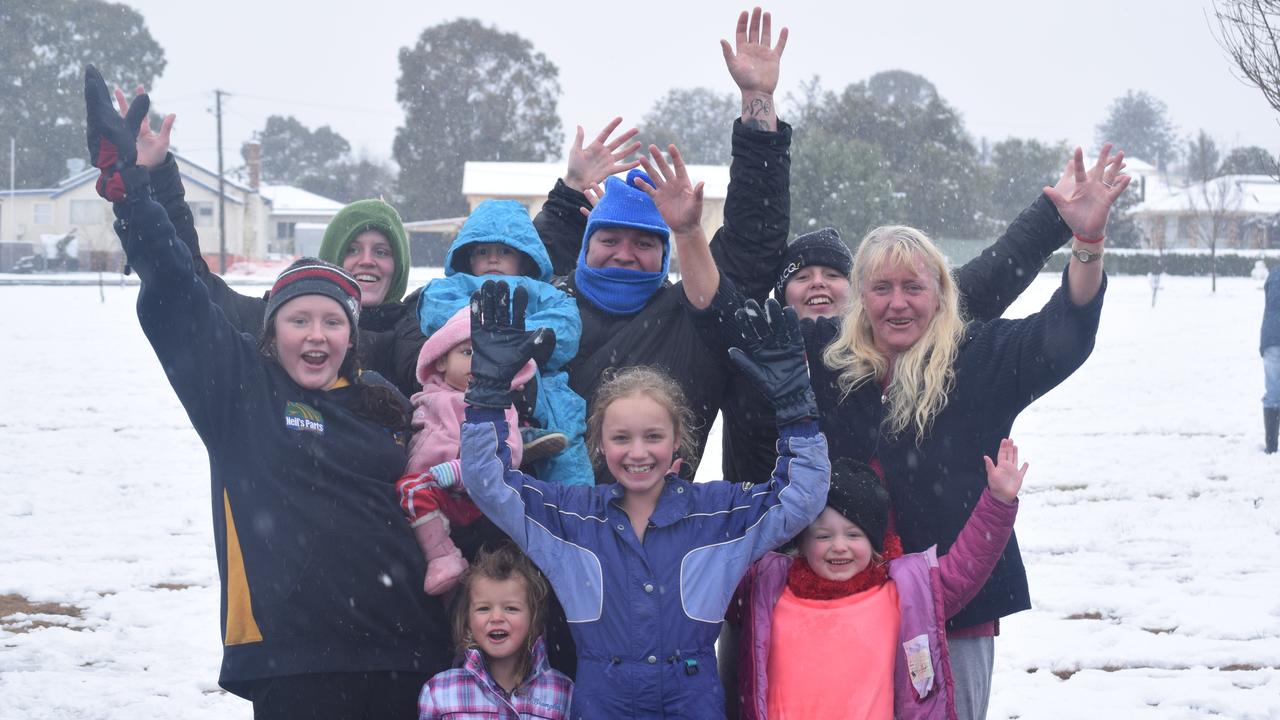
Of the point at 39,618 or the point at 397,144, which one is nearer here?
the point at 39,618

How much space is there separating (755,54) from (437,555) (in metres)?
1.72

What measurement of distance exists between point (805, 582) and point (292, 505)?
133 cm

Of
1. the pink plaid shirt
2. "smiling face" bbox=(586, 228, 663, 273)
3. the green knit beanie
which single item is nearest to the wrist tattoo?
"smiling face" bbox=(586, 228, 663, 273)

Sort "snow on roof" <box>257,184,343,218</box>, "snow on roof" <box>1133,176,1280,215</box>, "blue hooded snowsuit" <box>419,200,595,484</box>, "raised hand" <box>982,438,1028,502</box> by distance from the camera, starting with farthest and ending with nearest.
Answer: "snow on roof" <box>257,184,343,218</box>, "snow on roof" <box>1133,176,1280,215</box>, "blue hooded snowsuit" <box>419,200,595,484</box>, "raised hand" <box>982,438,1028,502</box>

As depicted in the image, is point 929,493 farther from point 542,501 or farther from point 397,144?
point 397,144

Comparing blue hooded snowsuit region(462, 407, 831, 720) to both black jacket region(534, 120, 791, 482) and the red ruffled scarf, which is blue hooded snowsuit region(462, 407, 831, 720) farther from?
black jacket region(534, 120, 791, 482)

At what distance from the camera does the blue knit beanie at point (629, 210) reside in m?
3.37

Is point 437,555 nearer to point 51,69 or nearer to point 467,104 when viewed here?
point 467,104

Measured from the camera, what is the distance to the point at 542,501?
298cm

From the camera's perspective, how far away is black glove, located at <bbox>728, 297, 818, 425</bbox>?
9.59 feet

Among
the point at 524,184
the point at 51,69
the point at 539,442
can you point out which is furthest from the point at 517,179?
the point at 539,442

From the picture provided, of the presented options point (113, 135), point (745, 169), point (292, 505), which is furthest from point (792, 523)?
point (113, 135)

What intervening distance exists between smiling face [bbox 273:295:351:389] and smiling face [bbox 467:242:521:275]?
73cm

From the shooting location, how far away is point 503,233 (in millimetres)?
3656
